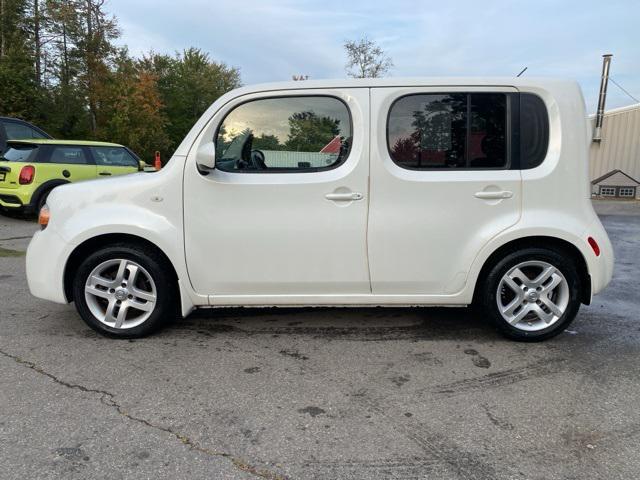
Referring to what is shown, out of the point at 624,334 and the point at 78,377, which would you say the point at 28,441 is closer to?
the point at 78,377

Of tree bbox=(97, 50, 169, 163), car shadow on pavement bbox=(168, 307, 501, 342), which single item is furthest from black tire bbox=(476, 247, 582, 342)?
tree bbox=(97, 50, 169, 163)

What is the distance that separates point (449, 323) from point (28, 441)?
3.16 m

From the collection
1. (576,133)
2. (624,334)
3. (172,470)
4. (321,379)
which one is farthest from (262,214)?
(624,334)

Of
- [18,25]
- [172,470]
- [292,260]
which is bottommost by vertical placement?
[172,470]

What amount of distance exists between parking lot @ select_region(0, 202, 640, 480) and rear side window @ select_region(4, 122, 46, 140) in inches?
319

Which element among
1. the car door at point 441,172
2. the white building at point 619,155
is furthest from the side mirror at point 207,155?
the white building at point 619,155

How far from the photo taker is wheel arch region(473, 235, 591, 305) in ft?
11.7

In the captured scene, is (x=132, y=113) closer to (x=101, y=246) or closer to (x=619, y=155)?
(x=619, y=155)

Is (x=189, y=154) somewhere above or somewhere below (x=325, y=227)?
above

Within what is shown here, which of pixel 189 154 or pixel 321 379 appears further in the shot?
pixel 189 154

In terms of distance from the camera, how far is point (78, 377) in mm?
3107

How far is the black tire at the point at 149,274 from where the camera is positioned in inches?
141

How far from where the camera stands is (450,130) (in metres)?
3.52

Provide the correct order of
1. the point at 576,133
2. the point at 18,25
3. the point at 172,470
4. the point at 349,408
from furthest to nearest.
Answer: the point at 18,25
the point at 576,133
the point at 349,408
the point at 172,470
